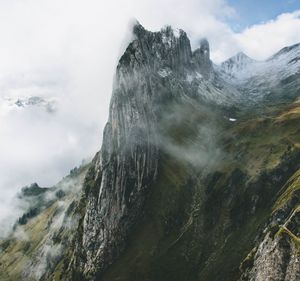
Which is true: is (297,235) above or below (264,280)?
above

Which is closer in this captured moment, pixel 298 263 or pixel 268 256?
pixel 298 263

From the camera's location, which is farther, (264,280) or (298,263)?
(264,280)

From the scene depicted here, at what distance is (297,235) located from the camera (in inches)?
7569

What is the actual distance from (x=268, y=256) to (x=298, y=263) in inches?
843

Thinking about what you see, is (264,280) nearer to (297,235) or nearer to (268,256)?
(268,256)

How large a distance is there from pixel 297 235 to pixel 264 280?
23647mm

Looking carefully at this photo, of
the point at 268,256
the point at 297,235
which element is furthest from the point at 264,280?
the point at 297,235

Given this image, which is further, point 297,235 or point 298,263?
point 297,235

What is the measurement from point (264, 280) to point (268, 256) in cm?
1080

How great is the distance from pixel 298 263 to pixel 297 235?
1556 centimetres

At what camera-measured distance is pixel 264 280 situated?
194m

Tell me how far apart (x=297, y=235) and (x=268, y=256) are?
16.6m
